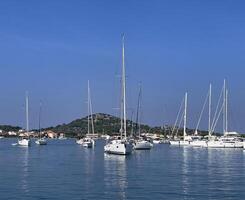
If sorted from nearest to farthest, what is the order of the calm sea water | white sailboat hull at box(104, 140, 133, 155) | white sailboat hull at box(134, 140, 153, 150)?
the calm sea water < white sailboat hull at box(104, 140, 133, 155) < white sailboat hull at box(134, 140, 153, 150)

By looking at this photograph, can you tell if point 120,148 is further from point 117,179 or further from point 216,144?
point 216,144

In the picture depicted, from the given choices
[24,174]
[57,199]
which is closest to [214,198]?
[57,199]

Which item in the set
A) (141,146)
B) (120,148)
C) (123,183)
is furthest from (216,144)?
(123,183)

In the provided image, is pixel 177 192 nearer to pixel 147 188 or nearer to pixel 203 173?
pixel 147 188

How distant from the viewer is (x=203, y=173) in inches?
2151

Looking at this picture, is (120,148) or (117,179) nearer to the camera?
(117,179)

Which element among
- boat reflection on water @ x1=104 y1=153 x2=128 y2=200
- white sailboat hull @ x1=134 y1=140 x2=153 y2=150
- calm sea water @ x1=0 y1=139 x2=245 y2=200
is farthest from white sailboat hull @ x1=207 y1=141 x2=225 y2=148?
calm sea water @ x1=0 y1=139 x2=245 y2=200

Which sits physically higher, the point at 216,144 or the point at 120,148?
the point at 216,144

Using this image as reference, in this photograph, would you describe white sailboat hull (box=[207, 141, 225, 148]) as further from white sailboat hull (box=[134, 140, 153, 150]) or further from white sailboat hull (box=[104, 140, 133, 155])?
white sailboat hull (box=[104, 140, 133, 155])

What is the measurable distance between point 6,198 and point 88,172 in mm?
19410

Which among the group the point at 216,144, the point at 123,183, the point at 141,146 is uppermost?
the point at 216,144

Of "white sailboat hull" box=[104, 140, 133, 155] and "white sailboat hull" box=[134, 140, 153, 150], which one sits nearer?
"white sailboat hull" box=[104, 140, 133, 155]

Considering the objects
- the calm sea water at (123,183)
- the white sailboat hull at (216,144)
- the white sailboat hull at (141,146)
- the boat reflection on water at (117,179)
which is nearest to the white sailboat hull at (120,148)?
the boat reflection on water at (117,179)

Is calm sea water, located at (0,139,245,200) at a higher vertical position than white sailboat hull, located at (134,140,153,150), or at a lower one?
lower
